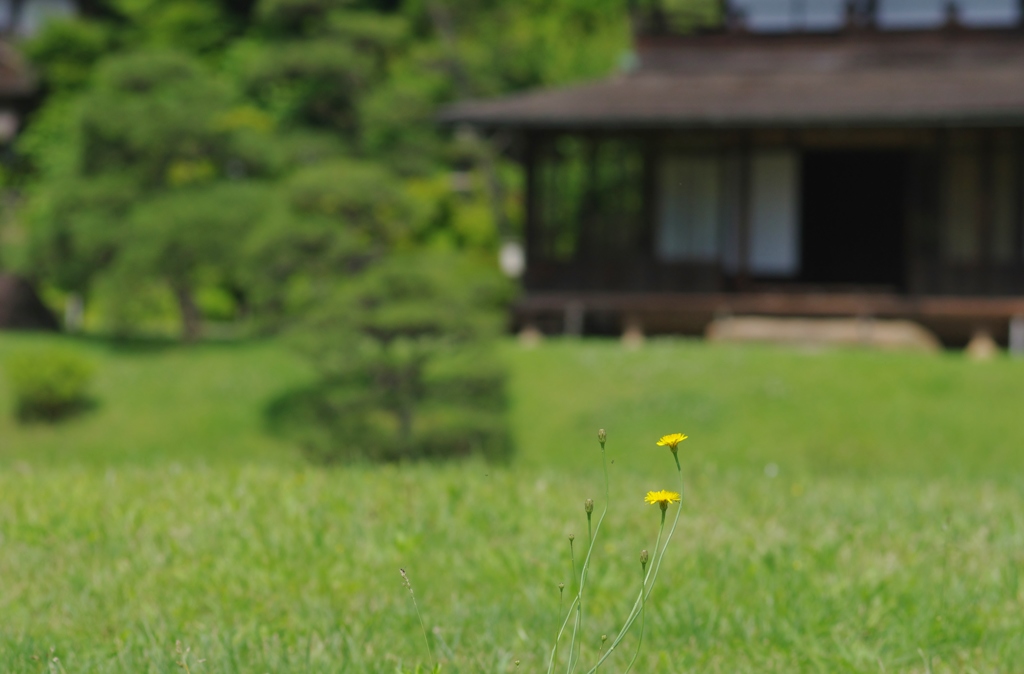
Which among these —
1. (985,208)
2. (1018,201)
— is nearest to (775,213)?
(985,208)

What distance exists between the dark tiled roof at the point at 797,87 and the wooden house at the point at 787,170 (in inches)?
1.3

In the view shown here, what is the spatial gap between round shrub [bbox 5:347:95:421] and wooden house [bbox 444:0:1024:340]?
19.6 ft

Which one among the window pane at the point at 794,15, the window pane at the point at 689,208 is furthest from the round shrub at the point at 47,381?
the window pane at the point at 794,15

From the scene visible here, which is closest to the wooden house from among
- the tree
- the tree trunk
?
the tree

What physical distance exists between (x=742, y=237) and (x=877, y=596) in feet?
45.6

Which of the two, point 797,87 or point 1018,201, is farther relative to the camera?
point 797,87

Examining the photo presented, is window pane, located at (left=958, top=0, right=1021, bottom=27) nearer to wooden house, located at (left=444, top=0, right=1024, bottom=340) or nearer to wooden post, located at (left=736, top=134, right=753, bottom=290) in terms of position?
wooden house, located at (left=444, top=0, right=1024, bottom=340)

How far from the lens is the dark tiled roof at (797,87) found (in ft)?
53.0

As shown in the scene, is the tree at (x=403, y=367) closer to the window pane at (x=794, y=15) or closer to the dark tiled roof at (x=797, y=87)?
the dark tiled roof at (x=797, y=87)

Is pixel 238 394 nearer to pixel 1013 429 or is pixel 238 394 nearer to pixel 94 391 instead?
pixel 94 391

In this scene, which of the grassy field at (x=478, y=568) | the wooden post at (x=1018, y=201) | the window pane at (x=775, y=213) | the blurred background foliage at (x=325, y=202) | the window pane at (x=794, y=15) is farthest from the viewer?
the window pane at (x=794, y=15)

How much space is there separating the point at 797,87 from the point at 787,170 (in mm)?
1149

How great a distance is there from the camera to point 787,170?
1802cm

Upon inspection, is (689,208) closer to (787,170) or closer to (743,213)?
(743,213)
